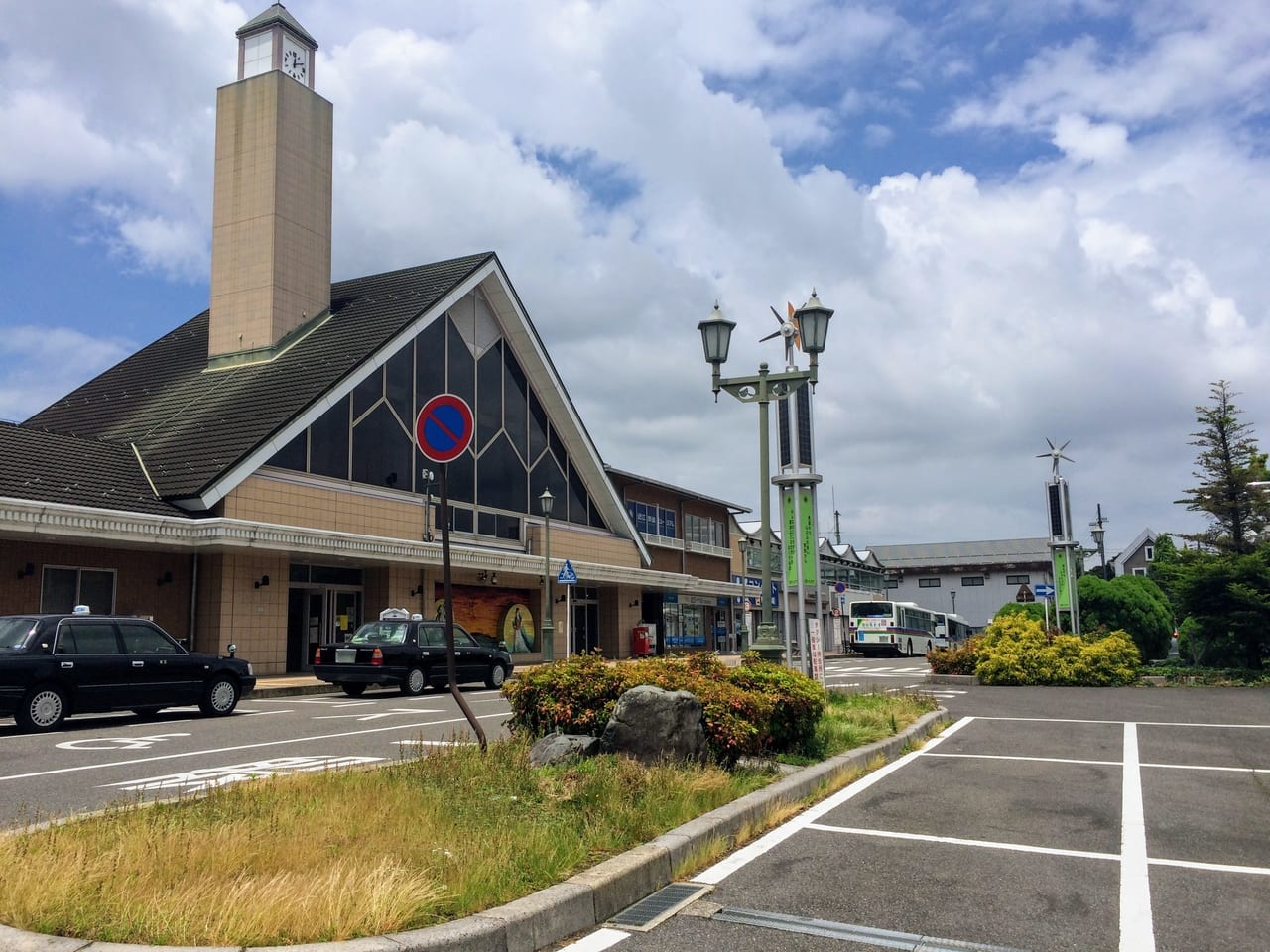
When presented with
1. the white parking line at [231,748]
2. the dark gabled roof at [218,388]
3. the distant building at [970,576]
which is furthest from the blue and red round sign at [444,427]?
the distant building at [970,576]

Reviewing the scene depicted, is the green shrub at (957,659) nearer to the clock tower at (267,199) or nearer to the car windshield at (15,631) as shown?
the clock tower at (267,199)

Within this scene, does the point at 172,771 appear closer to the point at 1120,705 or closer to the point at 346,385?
the point at 1120,705

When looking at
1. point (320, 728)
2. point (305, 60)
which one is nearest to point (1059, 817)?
point (320, 728)

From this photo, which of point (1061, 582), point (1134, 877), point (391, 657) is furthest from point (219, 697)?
point (1061, 582)

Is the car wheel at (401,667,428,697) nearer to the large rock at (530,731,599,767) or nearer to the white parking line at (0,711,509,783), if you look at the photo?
the white parking line at (0,711,509,783)

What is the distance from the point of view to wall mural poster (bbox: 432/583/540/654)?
103 ft

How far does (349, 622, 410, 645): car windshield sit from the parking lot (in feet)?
38.2

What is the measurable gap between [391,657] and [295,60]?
68.2 feet

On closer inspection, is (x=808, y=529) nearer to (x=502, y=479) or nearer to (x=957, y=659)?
(x=957, y=659)

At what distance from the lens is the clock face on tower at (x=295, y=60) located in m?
30.9

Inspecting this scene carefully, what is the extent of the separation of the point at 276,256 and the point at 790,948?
28549mm

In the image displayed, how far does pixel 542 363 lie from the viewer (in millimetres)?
34438

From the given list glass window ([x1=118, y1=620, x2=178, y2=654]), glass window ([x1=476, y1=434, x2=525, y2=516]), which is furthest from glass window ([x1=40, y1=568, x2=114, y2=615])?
glass window ([x1=476, y1=434, x2=525, y2=516])

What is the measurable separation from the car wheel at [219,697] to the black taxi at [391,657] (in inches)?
156
